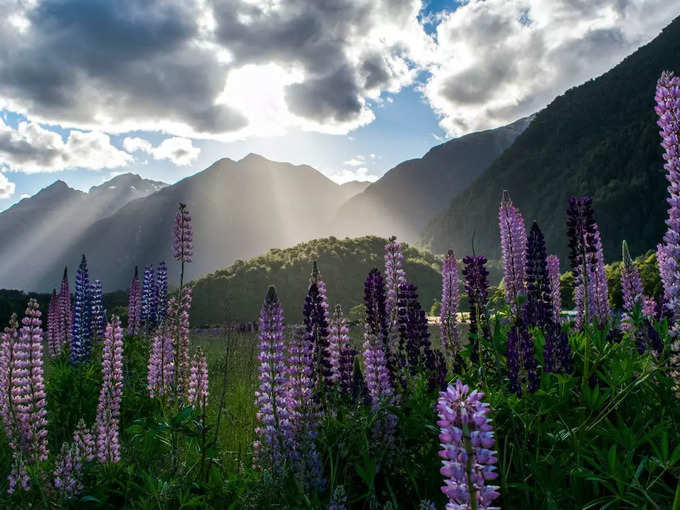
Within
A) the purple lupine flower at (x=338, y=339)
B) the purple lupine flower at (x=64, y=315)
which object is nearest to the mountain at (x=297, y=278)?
the purple lupine flower at (x=64, y=315)

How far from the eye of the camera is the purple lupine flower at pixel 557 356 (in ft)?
11.2

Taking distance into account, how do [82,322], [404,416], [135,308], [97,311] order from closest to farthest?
1. [404,416]
2. [82,322]
3. [97,311]
4. [135,308]

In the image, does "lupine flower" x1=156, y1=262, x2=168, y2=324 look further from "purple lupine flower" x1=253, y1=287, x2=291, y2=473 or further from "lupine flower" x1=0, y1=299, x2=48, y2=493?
"purple lupine flower" x1=253, y1=287, x2=291, y2=473

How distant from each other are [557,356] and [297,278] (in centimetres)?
3091

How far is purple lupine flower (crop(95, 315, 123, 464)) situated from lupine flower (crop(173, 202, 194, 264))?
105 centimetres

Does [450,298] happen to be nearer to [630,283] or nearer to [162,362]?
[630,283]

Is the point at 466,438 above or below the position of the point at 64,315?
below

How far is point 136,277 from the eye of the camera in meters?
12.0

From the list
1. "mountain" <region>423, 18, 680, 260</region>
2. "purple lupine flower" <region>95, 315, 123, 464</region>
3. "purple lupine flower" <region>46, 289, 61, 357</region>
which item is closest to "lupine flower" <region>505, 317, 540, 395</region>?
"purple lupine flower" <region>95, 315, 123, 464</region>

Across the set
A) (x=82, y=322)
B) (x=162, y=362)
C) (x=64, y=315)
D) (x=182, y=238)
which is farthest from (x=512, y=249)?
(x=64, y=315)

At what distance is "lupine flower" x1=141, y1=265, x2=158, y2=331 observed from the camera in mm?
10688

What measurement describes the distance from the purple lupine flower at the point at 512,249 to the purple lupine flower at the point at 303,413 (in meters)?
3.45

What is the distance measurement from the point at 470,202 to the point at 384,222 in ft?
269

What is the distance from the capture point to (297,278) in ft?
112
